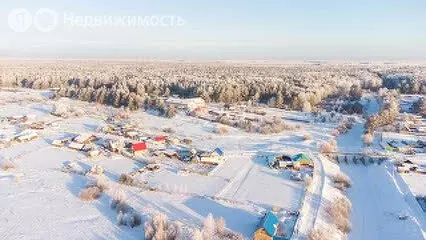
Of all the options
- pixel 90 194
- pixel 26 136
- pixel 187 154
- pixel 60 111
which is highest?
pixel 60 111

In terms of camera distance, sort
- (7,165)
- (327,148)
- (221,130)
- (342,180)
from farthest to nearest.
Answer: (221,130)
(327,148)
(7,165)
(342,180)

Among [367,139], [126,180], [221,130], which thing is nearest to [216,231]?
[126,180]

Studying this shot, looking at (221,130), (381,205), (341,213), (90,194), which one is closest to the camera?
(341,213)

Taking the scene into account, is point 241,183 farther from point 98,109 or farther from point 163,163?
point 98,109

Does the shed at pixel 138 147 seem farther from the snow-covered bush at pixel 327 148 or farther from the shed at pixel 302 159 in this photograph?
the snow-covered bush at pixel 327 148

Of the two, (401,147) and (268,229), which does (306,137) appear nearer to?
(401,147)

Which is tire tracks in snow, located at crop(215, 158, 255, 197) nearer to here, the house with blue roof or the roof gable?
the roof gable

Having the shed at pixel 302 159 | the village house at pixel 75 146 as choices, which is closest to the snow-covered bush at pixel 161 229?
the shed at pixel 302 159

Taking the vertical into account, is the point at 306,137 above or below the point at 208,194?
above

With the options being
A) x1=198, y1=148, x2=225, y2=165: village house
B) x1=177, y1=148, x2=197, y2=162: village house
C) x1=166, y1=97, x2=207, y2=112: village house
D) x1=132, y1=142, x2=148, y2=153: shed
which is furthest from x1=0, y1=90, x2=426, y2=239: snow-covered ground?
x1=166, y1=97, x2=207, y2=112: village house
